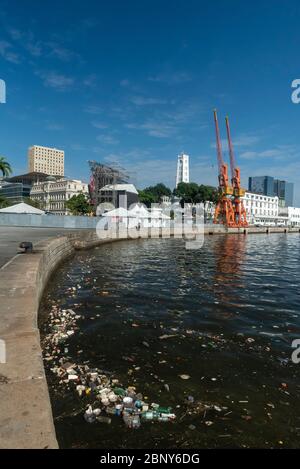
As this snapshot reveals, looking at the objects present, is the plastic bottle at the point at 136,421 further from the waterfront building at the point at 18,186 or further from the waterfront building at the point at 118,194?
the waterfront building at the point at 18,186

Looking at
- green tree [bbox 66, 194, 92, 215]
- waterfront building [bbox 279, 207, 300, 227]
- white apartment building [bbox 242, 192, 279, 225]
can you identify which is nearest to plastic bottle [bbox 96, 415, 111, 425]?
green tree [bbox 66, 194, 92, 215]

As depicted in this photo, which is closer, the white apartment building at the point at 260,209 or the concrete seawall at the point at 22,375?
the concrete seawall at the point at 22,375

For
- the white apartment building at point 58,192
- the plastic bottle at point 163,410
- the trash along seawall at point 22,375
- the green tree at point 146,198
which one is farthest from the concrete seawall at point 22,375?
the white apartment building at point 58,192

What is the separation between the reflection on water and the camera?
158 inches

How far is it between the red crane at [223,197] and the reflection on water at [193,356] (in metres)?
89.5

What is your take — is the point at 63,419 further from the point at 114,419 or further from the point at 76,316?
the point at 76,316

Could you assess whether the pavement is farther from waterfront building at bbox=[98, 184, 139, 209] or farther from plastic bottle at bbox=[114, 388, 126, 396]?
waterfront building at bbox=[98, 184, 139, 209]

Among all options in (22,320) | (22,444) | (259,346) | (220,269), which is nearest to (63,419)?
(22,444)

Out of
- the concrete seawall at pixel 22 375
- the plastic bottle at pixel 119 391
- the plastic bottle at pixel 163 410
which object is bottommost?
the plastic bottle at pixel 163 410

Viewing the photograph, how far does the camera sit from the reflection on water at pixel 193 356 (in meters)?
4.00

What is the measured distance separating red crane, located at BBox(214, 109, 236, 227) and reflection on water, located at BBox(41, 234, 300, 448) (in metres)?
89.5

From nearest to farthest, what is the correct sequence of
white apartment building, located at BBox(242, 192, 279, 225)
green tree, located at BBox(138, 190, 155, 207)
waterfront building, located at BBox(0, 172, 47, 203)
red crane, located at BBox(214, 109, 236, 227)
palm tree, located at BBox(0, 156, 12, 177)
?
palm tree, located at BBox(0, 156, 12, 177) → red crane, located at BBox(214, 109, 236, 227) → green tree, located at BBox(138, 190, 155, 207) → white apartment building, located at BBox(242, 192, 279, 225) → waterfront building, located at BBox(0, 172, 47, 203)

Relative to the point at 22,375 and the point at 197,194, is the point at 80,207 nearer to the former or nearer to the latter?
the point at 197,194

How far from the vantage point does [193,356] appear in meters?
6.30
